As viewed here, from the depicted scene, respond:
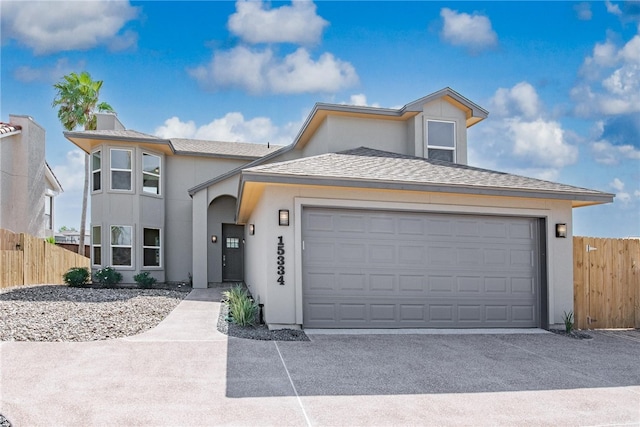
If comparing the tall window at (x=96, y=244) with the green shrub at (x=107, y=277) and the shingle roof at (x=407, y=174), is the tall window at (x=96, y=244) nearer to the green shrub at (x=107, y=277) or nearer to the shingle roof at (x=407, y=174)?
the green shrub at (x=107, y=277)

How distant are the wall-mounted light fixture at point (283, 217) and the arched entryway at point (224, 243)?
10.5 m

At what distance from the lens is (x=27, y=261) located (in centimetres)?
1508

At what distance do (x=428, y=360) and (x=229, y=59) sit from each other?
38.9 ft

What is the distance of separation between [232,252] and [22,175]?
9931 millimetres

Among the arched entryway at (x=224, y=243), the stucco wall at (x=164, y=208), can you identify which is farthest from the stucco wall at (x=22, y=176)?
the arched entryway at (x=224, y=243)

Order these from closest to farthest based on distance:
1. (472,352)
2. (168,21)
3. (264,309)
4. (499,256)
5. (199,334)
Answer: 1. (472,352)
2. (199,334)
3. (264,309)
4. (499,256)
5. (168,21)

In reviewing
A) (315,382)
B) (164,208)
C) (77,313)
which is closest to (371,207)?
(315,382)

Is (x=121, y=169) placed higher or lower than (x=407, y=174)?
higher

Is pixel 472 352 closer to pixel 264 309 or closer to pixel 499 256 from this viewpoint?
pixel 499 256

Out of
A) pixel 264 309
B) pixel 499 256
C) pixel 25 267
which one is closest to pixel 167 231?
pixel 25 267

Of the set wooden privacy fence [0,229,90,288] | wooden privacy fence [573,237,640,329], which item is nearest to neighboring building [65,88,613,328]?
wooden privacy fence [573,237,640,329]

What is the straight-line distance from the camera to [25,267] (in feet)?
49.1

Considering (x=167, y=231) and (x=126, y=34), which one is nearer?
(x=126, y=34)

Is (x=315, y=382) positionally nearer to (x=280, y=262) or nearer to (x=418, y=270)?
(x=280, y=262)
